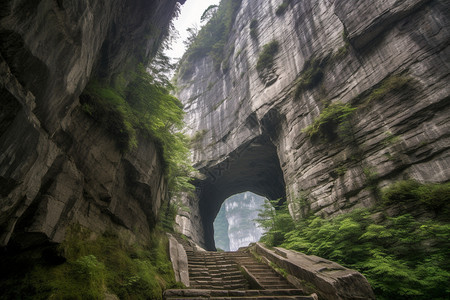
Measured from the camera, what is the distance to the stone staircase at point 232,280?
531 centimetres

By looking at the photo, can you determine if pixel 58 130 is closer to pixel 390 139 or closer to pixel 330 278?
pixel 330 278

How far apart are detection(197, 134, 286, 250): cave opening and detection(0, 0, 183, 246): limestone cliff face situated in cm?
1215

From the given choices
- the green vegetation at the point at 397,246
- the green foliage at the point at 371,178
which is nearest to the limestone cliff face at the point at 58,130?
the green vegetation at the point at 397,246

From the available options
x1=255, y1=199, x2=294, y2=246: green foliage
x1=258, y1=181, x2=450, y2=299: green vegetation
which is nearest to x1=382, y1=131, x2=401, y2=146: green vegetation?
x1=258, y1=181, x2=450, y2=299: green vegetation

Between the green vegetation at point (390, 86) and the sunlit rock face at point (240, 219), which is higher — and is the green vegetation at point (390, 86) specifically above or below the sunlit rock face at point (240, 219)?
below

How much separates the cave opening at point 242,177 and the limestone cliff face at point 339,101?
0.17m

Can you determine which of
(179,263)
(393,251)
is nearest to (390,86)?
(393,251)

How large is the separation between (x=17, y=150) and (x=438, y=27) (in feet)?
44.4

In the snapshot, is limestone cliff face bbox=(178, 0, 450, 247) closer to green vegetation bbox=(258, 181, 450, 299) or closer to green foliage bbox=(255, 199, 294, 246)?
green vegetation bbox=(258, 181, 450, 299)

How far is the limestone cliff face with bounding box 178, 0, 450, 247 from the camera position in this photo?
830 cm

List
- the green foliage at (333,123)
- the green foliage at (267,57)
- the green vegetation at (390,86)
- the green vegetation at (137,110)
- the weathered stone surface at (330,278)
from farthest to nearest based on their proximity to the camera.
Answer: the green foliage at (267,57)
the green foliage at (333,123)
the green vegetation at (390,86)
the green vegetation at (137,110)
the weathered stone surface at (330,278)

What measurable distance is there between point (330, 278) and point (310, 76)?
11.9m

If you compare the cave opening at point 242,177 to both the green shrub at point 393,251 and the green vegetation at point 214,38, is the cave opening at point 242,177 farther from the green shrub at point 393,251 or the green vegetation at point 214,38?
the green vegetation at point 214,38

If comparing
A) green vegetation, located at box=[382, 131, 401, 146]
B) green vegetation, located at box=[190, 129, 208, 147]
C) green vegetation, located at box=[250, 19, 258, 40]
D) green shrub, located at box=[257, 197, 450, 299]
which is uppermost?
green vegetation, located at box=[250, 19, 258, 40]
